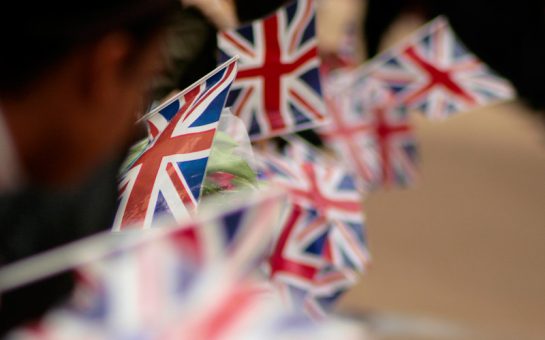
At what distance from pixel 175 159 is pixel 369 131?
4.42 feet

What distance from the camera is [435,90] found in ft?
6.31

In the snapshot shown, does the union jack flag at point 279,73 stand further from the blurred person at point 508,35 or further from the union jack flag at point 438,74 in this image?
the blurred person at point 508,35

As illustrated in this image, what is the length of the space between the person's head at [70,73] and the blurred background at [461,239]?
1532 mm

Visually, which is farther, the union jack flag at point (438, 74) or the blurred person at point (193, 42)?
the union jack flag at point (438, 74)

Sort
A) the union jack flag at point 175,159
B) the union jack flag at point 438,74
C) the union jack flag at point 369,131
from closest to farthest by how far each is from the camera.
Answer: the union jack flag at point 175,159 < the union jack flag at point 438,74 < the union jack flag at point 369,131

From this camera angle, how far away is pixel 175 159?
2.89 feet

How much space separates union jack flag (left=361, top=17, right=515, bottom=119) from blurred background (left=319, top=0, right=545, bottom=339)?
56 cm

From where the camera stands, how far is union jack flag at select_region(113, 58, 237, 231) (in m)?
0.85

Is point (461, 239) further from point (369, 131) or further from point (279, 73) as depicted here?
point (279, 73)

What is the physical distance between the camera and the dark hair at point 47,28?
23.7 inches

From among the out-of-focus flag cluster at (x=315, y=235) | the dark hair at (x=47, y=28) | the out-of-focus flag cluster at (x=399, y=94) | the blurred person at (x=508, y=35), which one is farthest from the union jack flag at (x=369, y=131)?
the dark hair at (x=47, y=28)

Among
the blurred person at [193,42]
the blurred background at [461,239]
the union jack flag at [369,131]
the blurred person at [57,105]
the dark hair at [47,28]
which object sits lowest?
the blurred background at [461,239]

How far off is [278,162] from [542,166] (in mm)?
2097

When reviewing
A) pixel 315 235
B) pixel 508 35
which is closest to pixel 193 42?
pixel 315 235
